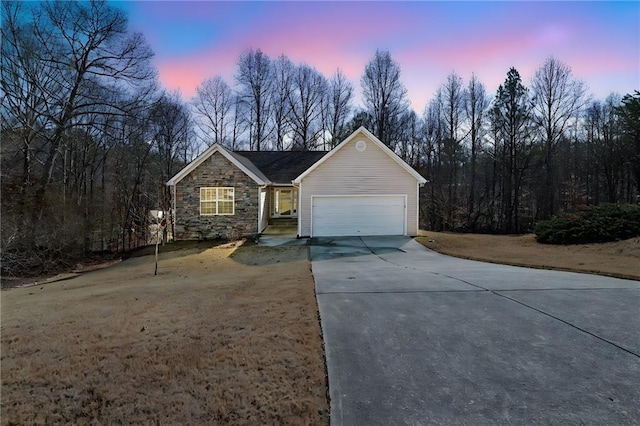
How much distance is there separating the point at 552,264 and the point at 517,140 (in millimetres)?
22206

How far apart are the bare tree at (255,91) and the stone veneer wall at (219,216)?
A: 16511 millimetres

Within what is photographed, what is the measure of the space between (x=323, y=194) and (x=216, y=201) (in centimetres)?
592

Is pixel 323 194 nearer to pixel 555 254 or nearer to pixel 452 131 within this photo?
pixel 555 254

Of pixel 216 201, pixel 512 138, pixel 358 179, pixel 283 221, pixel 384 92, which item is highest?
→ pixel 384 92

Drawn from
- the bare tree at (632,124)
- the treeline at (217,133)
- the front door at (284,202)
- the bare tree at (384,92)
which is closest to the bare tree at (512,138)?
the treeline at (217,133)

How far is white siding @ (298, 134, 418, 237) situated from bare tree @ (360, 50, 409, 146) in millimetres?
15611

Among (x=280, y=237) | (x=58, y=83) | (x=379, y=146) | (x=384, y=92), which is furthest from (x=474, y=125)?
(x=58, y=83)

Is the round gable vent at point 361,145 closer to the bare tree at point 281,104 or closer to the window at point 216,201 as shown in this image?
the window at point 216,201

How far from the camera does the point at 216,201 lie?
61.3ft

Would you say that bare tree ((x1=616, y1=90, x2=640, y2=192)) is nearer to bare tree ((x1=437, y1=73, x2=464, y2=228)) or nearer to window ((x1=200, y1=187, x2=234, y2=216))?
bare tree ((x1=437, y1=73, x2=464, y2=228))

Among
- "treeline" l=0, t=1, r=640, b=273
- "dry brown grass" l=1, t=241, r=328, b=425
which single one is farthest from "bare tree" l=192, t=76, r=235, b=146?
"dry brown grass" l=1, t=241, r=328, b=425

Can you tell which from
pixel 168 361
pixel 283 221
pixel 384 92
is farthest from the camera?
pixel 384 92

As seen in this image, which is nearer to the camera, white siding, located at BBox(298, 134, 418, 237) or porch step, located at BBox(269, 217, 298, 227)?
white siding, located at BBox(298, 134, 418, 237)

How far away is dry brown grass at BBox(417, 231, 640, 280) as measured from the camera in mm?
9859
